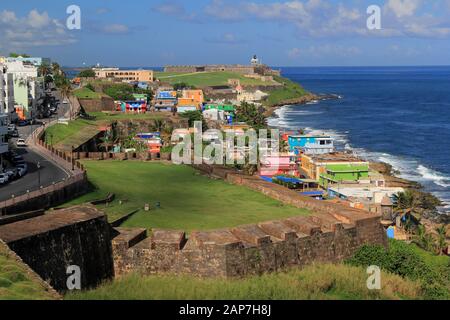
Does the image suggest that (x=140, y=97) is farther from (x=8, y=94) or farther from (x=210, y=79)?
(x=210, y=79)

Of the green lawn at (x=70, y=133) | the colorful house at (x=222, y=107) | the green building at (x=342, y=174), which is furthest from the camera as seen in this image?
the colorful house at (x=222, y=107)

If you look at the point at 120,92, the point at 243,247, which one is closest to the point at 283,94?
the point at 120,92

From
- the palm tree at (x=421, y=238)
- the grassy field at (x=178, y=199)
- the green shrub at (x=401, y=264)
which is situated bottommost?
the palm tree at (x=421, y=238)

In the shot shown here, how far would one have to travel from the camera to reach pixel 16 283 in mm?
15891

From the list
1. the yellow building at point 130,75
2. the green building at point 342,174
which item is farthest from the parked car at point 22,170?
the yellow building at point 130,75

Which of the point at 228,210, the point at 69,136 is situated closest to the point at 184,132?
the point at 69,136

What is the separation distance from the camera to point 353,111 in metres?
124

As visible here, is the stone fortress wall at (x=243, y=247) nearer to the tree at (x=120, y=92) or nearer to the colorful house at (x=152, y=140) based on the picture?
the colorful house at (x=152, y=140)

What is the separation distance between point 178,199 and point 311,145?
35.7m

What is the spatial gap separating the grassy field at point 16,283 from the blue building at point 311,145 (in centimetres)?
4506

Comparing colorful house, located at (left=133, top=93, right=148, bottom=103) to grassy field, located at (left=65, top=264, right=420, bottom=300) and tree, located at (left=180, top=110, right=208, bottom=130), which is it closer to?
tree, located at (left=180, top=110, right=208, bottom=130)

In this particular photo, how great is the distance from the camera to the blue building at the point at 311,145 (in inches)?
2421

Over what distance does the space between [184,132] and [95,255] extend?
47987 millimetres
